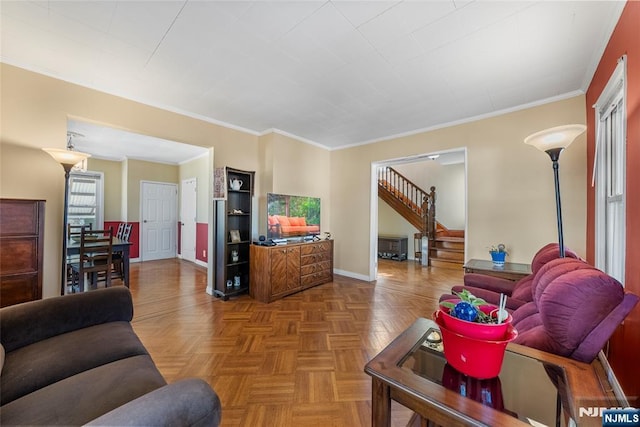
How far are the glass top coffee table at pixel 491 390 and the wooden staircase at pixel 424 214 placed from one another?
16.5ft

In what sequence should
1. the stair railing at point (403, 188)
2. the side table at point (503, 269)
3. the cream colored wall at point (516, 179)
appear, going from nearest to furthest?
the side table at point (503, 269)
the cream colored wall at point (516, 179)
the stair railing at point (403, 188)

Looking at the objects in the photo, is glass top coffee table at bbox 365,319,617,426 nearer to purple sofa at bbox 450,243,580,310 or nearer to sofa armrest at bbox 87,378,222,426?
sofa armrest at bbox 87,378,222,426

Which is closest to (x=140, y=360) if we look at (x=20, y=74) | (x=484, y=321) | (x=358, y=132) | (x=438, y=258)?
(x=484, y=321)

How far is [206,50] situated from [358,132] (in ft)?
8.23

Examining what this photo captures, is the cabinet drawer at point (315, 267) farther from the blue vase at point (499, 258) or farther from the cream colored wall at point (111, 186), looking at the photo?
the cream colored wall at point (111, 186)

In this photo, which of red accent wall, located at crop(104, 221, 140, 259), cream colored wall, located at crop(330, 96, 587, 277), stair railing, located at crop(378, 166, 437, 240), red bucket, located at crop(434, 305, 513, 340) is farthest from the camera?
stair railing, located at crop(378, 166, 437, 240)

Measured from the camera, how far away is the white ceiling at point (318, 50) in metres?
1.63

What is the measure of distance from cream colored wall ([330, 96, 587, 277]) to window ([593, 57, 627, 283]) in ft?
1.62

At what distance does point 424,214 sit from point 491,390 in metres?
5.84

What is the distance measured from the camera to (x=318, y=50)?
1.99 meters

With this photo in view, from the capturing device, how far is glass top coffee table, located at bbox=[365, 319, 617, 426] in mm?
713

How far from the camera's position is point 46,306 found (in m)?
1.38

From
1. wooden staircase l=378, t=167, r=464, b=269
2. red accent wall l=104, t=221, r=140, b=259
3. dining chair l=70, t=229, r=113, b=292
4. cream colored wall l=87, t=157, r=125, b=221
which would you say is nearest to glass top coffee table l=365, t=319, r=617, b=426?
dining chair l=70, t=229, r=113, b=292

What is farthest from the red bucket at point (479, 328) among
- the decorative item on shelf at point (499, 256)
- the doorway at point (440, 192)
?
the doorway at point (440, 192)
